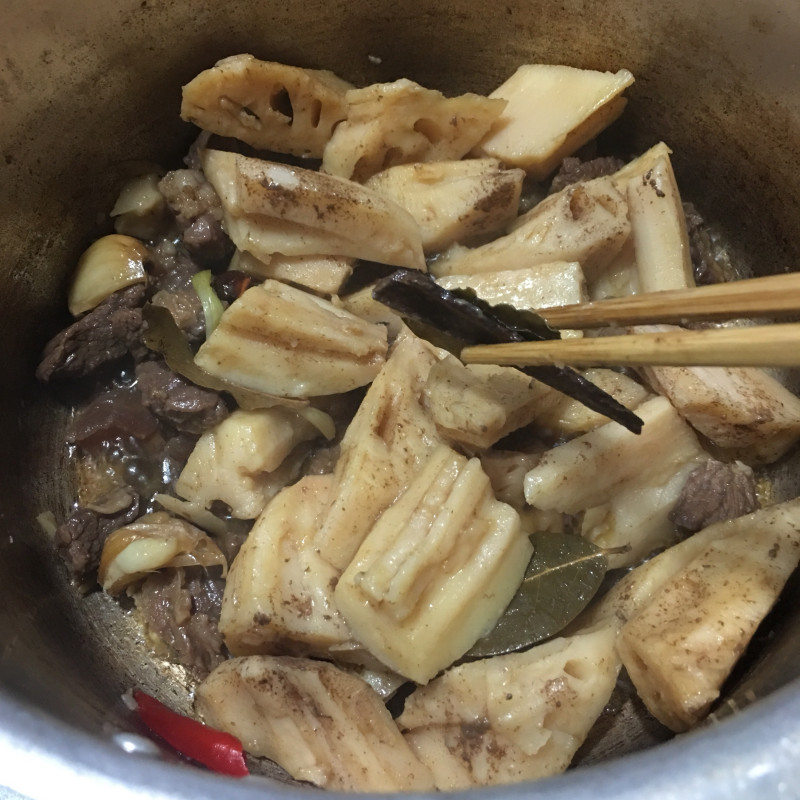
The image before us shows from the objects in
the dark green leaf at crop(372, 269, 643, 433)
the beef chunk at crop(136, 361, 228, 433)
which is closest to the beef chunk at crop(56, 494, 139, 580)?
the beef chunk at crop(136, 361, 228, 433)

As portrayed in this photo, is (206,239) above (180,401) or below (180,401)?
above

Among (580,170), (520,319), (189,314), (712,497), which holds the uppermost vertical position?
(189,314)

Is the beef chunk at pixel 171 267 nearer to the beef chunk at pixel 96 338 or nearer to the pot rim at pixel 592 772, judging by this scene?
the beef chunk at pixel 96 338

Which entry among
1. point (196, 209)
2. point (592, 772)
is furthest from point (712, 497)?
point (196, 209)

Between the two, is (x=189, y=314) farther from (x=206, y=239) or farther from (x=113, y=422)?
(x=113, y=422)

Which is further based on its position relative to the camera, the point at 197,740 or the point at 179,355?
the point at 179,355

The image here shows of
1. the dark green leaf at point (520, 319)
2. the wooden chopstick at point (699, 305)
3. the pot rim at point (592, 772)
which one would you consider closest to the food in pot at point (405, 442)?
the dark green leaf at point (520, 319)

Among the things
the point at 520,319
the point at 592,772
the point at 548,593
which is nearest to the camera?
the point at 592,772
